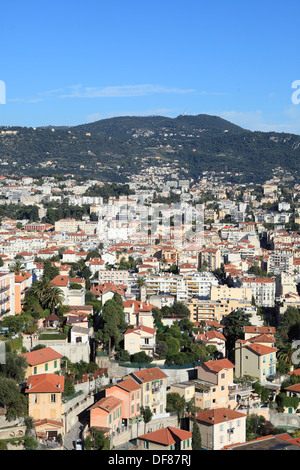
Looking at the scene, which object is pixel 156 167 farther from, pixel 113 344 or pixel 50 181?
pixel 113 344

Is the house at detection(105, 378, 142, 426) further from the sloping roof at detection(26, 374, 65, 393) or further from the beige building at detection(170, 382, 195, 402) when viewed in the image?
the beige building at detection(170, 382, 195, 402)

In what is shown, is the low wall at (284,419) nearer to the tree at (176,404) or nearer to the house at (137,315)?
the tree at (176,404)

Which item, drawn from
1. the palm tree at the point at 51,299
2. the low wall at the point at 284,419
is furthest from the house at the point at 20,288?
the low wall at the point at 284,419

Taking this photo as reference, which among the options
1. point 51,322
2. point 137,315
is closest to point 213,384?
point 137,315

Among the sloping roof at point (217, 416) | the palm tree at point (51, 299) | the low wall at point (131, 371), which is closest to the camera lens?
the sloping roof at point (217, 416)

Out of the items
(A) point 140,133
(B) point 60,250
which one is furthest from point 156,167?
(B) point 60,250

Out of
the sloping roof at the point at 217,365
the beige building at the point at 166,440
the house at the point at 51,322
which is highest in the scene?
the house at the point at 51,322
